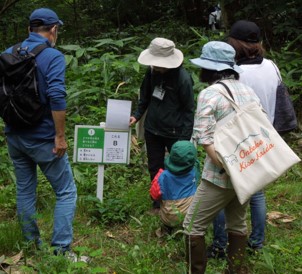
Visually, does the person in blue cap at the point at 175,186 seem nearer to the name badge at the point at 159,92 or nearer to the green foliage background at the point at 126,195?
A: the green foliage background at the point at 126,195

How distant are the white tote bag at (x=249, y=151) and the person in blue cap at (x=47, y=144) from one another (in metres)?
1.14

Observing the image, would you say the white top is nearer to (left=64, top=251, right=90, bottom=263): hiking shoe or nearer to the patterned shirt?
the patterned shirt

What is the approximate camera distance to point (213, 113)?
3.03m

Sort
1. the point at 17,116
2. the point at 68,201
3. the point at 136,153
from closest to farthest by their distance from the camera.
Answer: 1. the point at 17,116
2. the point at 68,201
3. the point at 136,153

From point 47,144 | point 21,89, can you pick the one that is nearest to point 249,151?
point 47,144

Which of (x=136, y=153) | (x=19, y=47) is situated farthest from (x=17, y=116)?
(x=136, y=153)

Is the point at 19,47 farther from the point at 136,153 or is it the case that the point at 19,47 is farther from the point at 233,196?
the point at 136,153

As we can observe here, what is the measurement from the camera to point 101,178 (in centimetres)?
483

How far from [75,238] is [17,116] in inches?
54.5

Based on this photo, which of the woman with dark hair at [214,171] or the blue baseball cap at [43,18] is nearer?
the woman with dark hair at [214,171]

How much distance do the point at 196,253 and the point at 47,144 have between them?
1289 mm

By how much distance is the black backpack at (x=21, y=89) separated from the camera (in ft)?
11.3

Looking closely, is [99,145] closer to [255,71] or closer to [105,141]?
[105,141]

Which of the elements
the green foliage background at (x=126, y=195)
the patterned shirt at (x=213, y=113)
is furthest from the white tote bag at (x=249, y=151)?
the green foliage background at (x=126, y=195)
